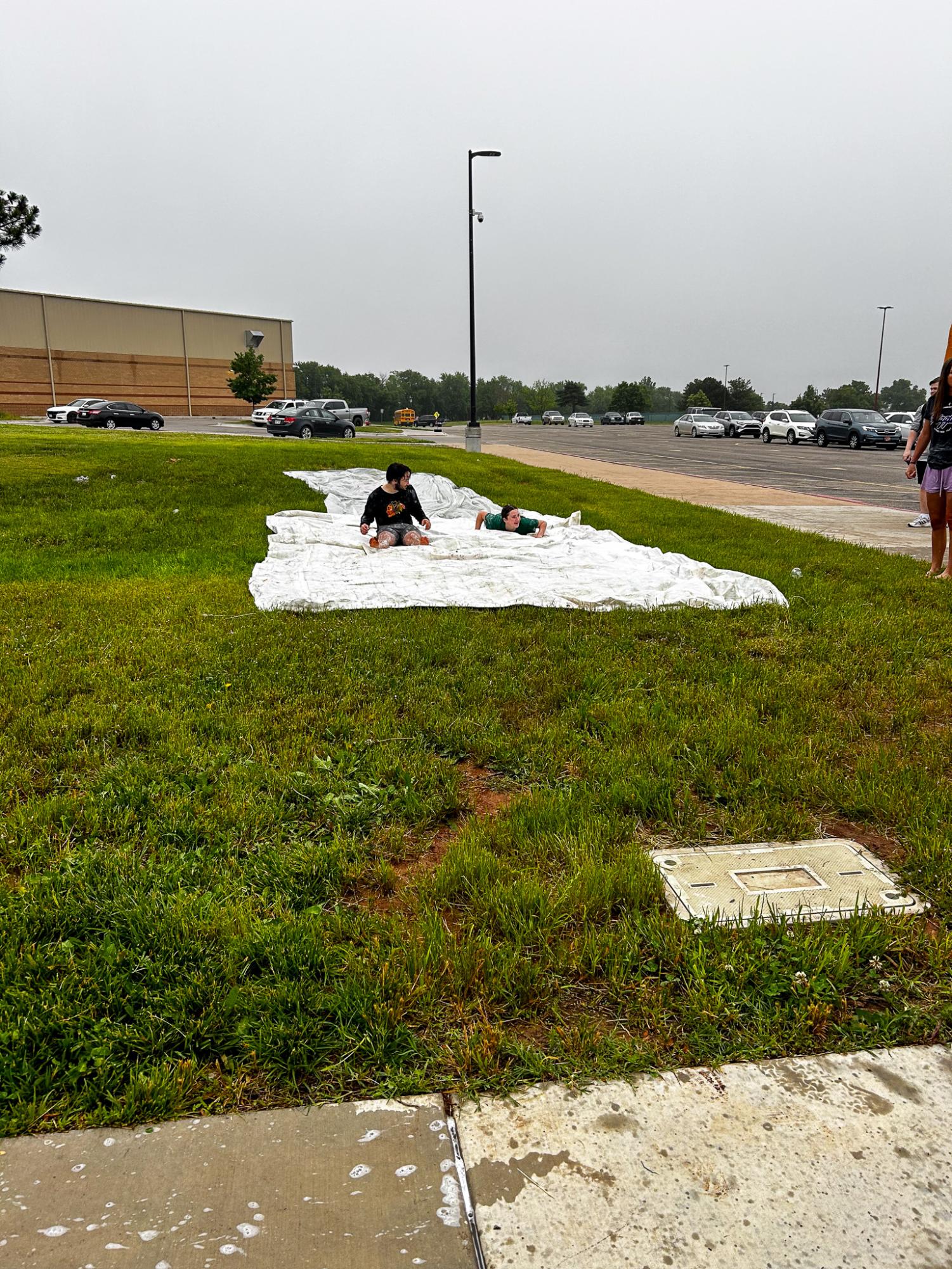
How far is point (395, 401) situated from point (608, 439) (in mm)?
104773

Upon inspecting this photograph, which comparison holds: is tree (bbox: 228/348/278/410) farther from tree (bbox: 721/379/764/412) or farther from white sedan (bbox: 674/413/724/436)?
tree (bbox: 721/379/764/412)

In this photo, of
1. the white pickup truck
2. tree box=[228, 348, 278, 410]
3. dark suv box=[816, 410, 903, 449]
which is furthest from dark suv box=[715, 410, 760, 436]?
tree box=[228, 348, 278, 410]

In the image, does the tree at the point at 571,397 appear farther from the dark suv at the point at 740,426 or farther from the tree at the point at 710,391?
the dark suv at the point at 740,426

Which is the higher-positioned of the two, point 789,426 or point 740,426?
point 740,426

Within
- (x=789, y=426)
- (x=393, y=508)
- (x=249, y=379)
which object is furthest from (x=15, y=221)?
(x=249, y=379)

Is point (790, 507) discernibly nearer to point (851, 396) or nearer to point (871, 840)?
point (871, 840)

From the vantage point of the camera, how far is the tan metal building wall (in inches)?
2370

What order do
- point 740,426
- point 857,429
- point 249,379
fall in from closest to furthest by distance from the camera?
point 857,429 < point 740,426 < point 249,379

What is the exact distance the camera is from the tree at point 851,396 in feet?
417

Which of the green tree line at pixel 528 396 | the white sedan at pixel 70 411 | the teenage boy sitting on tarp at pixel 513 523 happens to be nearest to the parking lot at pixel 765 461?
the teenage boy sitting on tarp at pixel 513 523

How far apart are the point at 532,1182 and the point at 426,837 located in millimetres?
1485

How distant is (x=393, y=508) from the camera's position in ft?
31.1

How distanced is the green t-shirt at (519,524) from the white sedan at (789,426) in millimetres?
34604

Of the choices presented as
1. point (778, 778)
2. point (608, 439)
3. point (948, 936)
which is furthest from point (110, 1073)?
point (608, 439)
